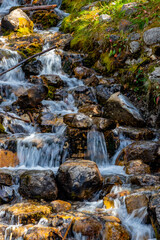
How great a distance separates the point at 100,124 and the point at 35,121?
6.38 feet

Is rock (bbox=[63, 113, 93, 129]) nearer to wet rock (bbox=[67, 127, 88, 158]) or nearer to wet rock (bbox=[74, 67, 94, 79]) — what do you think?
wet rock (bbox=[67, 127, 88, 158])

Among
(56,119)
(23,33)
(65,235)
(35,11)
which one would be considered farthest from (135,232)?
(35,11)

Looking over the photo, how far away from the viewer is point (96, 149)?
5664mm

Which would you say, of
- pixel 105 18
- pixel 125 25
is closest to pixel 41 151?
pixel 125 25

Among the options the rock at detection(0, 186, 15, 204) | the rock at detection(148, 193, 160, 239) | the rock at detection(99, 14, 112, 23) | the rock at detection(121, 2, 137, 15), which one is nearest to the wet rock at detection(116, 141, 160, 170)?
the rock at detection(148, 193, 160, 239)

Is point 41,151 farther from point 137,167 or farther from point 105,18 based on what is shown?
point 105,18

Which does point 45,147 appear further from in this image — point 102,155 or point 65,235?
point 65,235

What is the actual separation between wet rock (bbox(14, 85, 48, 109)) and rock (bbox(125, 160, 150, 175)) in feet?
11.6

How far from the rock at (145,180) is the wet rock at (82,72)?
5.06 metres

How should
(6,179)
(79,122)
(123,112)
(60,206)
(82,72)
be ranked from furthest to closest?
(82,72) → (123,112) → (79,122) → (6,179) → (60,206)

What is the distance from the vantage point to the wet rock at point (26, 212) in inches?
134

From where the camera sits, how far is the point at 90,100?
7617 millimetres

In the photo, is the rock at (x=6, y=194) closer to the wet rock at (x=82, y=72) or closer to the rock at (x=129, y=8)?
the wet rock at (x=82, y=72)

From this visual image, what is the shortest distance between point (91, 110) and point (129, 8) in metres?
4.68
